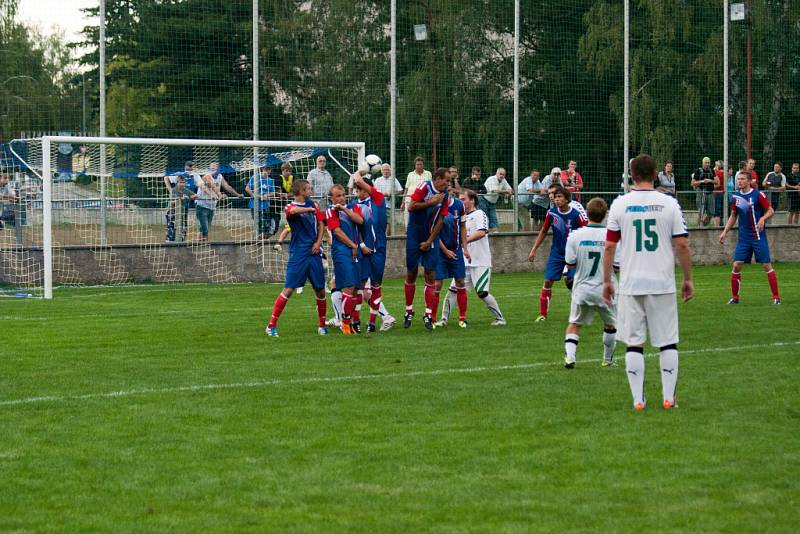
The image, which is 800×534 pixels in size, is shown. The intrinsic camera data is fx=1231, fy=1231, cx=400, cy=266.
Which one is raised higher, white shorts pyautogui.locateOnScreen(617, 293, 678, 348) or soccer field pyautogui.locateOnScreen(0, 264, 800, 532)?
white shorts pyautogui.locateOnScreen(617, 293, 678, 348)

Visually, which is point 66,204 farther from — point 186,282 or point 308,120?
point 308,120

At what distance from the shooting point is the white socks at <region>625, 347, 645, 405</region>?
9.31 m

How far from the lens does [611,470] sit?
7242 millimetres

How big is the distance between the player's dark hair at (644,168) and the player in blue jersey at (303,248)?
6.17 meters

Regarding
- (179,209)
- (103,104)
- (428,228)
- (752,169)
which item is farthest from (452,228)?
(752,169)

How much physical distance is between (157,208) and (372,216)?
1002 centimetres

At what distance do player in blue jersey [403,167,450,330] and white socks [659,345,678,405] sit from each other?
6.11m

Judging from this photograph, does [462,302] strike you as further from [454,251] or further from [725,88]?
[725,88]

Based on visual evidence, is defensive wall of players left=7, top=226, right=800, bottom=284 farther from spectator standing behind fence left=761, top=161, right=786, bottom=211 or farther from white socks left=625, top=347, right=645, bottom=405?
white socks left=625, top=347, right=645, bottom=405

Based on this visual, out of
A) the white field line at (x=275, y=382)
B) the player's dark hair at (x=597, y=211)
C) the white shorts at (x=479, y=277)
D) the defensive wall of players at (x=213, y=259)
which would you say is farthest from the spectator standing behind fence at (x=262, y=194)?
the player's dark hair at (x=597, y=211)

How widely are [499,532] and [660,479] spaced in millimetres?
1443

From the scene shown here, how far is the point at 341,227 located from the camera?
49.1 ft

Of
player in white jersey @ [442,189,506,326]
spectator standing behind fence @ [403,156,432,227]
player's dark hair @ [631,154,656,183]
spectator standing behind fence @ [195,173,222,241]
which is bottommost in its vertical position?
player in white jersey @ [442,189,506,326]

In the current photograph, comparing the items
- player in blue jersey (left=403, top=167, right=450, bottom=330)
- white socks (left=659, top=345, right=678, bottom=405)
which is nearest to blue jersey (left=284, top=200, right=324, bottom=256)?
player in blue jersey (left=403, top=167, right=450, bottom=330)
